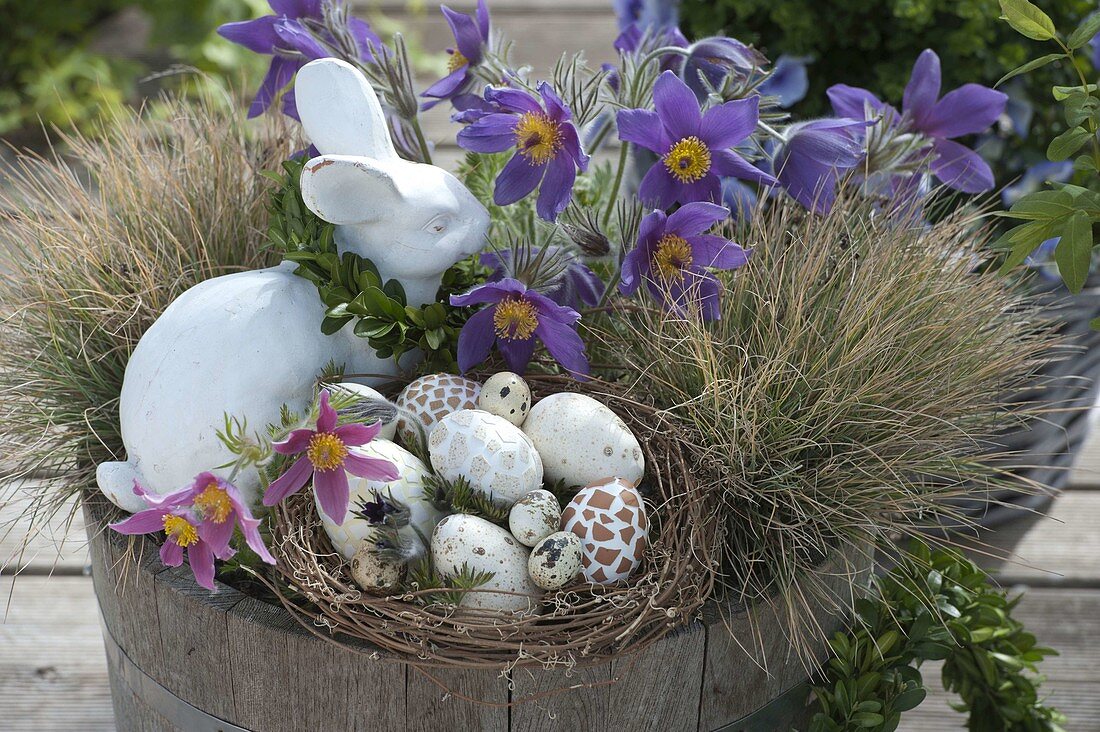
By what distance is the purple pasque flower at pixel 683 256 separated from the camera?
37.9 inches

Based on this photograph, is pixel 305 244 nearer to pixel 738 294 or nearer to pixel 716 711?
pixel 738 294

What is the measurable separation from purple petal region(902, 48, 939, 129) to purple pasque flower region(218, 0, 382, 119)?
1.77 ft

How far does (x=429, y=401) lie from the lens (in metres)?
0.98

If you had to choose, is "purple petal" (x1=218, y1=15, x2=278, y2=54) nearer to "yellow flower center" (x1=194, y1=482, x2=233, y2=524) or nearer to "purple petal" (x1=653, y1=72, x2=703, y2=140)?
"purple petal" (x1=653, y1=72, x2=703, y2=140)

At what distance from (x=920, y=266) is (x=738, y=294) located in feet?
0.56

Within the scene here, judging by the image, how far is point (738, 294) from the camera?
105 centimetres

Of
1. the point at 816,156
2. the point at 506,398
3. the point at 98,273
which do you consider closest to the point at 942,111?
the point at 816,156

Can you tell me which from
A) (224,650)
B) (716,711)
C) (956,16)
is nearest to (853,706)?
(716,711)

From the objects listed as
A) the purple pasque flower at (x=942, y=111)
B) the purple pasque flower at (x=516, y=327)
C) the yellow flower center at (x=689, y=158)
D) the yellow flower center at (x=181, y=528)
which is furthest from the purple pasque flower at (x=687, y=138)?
the yellow flower center at (x=181, y=528)

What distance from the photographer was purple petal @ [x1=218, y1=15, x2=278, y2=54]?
1115mm

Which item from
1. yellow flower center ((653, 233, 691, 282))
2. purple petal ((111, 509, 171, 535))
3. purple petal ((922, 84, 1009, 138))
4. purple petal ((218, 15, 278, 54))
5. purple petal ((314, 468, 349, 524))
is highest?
purple petal ((218, 15, 278, 54))

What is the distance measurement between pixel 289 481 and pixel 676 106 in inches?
17.6

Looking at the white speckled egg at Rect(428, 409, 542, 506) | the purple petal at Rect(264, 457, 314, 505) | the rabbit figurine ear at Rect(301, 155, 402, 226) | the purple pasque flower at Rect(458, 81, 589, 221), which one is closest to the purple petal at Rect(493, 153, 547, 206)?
the purple pasque flower at Rect(458, 81, 589, 221)

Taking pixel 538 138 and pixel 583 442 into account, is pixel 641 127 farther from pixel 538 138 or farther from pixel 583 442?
pixel 583 442
